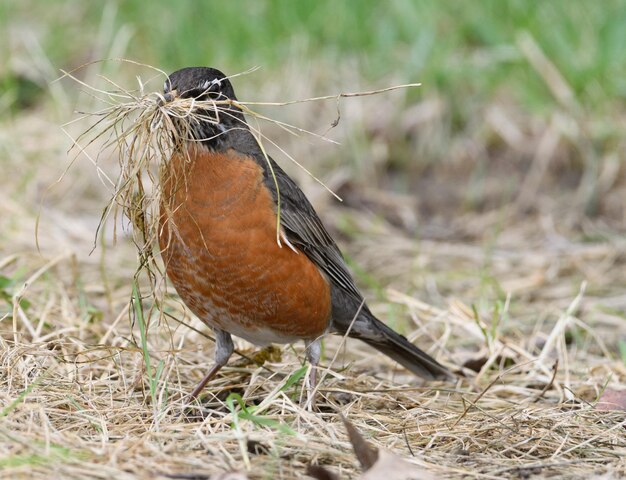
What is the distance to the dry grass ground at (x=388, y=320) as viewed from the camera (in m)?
3.24

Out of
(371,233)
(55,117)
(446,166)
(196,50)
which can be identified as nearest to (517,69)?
(446,166)

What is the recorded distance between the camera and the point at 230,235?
3920mm

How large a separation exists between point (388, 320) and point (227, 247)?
1739 millimetres

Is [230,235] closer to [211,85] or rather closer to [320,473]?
[211,85]

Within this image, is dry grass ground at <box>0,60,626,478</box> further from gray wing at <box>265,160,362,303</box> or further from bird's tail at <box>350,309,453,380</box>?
gray wing at <box>265,160,362,303</box>

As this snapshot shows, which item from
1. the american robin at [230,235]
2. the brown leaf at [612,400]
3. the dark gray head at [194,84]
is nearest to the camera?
the dark gray head at [194,84]

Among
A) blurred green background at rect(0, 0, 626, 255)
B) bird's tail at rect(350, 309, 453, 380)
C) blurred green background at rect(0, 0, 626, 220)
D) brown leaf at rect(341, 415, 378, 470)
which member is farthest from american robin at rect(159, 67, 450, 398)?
blurred green background at rect(0, 0, 626, 220)

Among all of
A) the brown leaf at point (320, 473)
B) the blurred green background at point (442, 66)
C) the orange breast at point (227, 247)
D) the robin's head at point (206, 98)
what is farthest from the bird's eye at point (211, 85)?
the blurred green background at point (442, 66)

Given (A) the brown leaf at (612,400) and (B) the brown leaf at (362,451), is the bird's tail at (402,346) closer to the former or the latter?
(A) the brown leaf at (612,400)

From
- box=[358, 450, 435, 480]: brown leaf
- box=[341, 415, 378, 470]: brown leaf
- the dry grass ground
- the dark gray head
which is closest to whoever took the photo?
box=[358, 450, 435, 480]: brown leaf

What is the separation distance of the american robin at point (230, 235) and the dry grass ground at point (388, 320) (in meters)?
0.21

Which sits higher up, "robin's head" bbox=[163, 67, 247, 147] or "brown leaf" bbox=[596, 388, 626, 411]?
"robin's head" bbox=[163, 67, 247, 147]

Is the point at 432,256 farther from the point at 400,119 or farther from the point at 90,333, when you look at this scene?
the point at 90,333

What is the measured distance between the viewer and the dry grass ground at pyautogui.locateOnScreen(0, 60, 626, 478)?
324 cm
